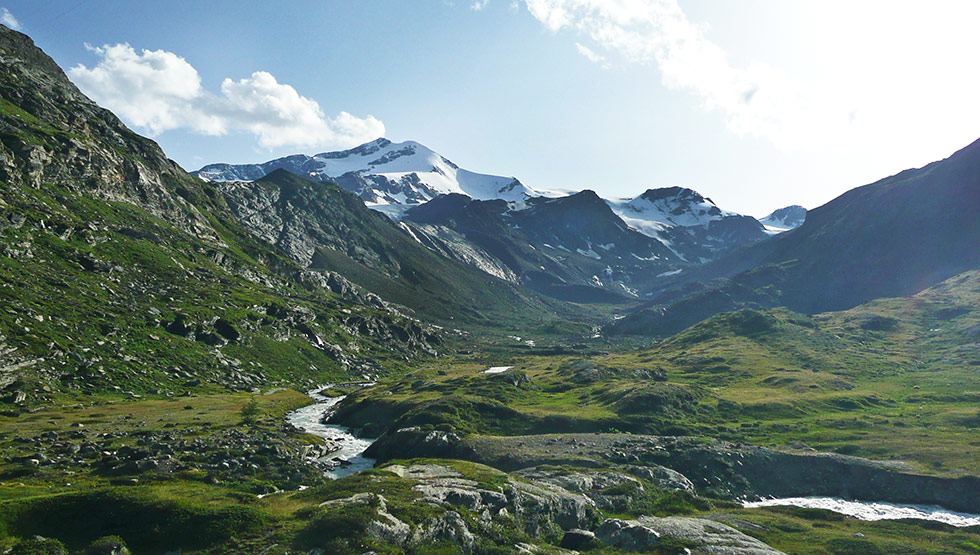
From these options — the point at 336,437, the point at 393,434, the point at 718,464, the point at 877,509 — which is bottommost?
the point at 877,509

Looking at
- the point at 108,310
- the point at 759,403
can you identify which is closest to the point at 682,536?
the point at 759,403

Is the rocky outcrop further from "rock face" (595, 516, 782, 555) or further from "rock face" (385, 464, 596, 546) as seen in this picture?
"rock face" (595, 516, 782, 555)

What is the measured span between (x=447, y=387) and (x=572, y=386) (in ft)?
120

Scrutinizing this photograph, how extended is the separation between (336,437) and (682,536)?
67.4 m

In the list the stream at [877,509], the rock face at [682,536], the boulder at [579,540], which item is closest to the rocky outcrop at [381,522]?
the boulder at [579,540]

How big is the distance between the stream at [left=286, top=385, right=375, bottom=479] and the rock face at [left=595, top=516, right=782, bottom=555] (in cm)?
3854

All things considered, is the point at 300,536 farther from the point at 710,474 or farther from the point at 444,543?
the point at 710,474

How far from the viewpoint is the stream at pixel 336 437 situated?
7306 centimetres

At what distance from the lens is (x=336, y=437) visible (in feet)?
306

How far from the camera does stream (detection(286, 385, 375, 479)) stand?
73062mm

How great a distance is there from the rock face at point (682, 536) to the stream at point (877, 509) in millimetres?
22540

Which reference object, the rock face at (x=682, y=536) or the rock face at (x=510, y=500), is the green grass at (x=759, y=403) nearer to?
the rock face at (x=510, y=500)

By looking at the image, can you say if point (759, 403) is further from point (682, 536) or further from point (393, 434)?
point (393, 434)

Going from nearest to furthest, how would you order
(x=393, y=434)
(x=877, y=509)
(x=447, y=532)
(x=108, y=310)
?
(x=447, y=532)
(x=877, y=509)
(x=393, y=434)
(x=108, y=310)
